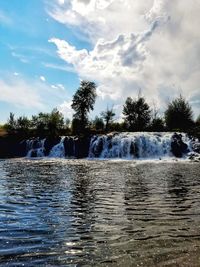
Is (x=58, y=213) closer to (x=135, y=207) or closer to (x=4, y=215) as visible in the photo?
(x=4, y=215)

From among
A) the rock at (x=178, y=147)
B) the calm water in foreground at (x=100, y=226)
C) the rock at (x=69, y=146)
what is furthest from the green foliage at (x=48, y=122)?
the calm water in foreground at (x=100, y=226)

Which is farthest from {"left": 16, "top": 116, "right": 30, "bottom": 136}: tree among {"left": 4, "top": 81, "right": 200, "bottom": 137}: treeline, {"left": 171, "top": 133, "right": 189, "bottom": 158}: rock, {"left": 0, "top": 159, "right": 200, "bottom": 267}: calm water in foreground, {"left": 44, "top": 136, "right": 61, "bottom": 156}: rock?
{"left": 0, "top": 159, "right": 200, "bottom": 267}: calm water in foreground

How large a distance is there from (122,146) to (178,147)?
8583 millimetres

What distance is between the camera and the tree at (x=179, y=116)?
8444 cm

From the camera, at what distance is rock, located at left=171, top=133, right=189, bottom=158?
56.2 meters

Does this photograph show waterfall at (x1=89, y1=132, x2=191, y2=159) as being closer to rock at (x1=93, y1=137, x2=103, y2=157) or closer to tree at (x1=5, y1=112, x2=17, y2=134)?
rock at (x1=93, y1=137, x2=103, y2=157)

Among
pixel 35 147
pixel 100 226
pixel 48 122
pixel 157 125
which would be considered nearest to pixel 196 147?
pixel 157 125

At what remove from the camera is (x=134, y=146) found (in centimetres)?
5791

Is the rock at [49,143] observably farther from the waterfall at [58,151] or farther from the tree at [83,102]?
the tree at [83,102]

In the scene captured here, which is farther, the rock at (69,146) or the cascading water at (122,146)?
the rock at (69,146)

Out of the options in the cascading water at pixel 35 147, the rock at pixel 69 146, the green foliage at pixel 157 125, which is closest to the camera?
the rock at pixel 69 146

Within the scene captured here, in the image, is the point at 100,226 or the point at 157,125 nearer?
the point at 100,226

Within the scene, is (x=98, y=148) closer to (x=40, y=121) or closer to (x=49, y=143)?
(x=49, y=143)

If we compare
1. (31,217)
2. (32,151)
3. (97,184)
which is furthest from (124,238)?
(32,151)
